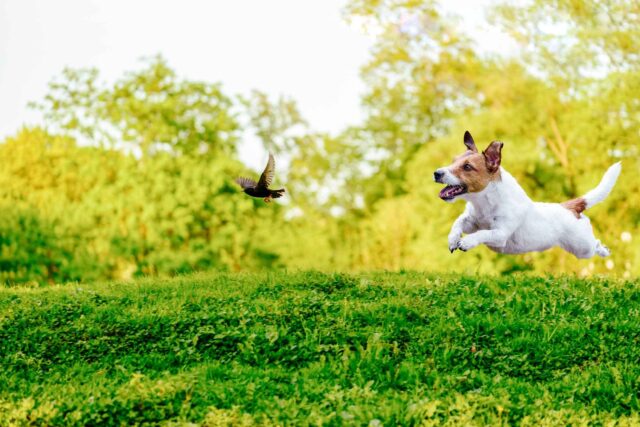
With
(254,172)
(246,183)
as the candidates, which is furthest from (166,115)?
(246,183)

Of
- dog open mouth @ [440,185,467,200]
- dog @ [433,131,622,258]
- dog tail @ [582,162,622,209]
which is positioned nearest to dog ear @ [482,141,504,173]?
dog @ [433,131,622,258]

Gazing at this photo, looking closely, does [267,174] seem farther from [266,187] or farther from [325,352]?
[325,352]

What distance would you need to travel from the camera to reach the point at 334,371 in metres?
9.00

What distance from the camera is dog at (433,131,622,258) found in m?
8.34

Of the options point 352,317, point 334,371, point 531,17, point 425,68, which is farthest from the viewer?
point 425,68

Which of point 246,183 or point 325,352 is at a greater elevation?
point 246,183

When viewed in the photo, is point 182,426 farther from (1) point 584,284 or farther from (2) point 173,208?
(2) point 173,208

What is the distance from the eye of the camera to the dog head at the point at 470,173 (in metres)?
8.29

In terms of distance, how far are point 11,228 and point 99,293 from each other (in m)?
13.3

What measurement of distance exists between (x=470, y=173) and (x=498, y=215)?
1.95 ft

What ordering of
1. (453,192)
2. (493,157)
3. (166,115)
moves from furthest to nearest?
1. (166,115)
2. (493,157)
3. (453,192)

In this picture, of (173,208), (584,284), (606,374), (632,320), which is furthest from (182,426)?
(173,208)

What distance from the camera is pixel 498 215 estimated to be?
8.63 metres

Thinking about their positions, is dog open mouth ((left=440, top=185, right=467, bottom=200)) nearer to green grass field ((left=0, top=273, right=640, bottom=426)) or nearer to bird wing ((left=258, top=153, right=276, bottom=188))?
bird wing ((left=258, top=153, right=276, bottom=188))
